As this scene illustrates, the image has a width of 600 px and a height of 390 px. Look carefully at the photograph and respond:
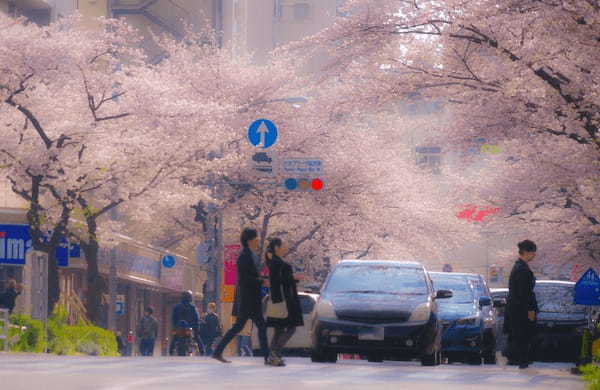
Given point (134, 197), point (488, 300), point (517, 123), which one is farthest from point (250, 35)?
point (488, 300)

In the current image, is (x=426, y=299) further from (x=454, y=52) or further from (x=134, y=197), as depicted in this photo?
(x=134, y=197)

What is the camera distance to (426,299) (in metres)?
19.7

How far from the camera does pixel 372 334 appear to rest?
19125mm

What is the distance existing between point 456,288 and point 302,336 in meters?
3.65

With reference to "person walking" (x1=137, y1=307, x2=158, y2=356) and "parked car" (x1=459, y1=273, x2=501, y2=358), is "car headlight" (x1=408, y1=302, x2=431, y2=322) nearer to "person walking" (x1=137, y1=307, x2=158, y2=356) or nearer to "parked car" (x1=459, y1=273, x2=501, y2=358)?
"parked car" (x1=459, y1=273, x2=501, y2=358)

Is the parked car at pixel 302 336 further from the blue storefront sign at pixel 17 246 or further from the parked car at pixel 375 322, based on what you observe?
the parked car at pixel 375 322

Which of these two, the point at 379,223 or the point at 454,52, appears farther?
the point at 379,223

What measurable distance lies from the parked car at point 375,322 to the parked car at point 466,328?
13.6 ft

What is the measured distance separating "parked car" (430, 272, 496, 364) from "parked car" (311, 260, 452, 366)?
4.13 metres

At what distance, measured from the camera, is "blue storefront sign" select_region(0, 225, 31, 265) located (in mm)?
33438

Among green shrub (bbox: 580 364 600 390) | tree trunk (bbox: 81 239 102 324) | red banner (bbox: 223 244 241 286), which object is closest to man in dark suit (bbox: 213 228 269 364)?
green shrub (bbox: 580 364 600 390)

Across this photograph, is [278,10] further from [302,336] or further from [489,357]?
[489,357]

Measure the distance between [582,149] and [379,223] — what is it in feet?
56.6

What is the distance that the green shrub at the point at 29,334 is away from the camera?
24.6 meters
